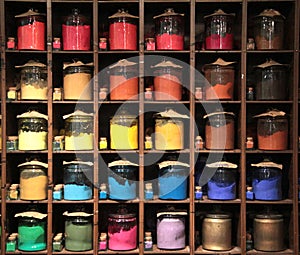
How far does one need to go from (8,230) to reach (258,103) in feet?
6.73

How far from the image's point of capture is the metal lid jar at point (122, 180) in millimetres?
3389

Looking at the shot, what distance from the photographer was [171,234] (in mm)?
3365

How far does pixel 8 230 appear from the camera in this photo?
3457 mm

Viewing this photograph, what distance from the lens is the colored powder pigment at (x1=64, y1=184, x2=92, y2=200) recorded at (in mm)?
3371

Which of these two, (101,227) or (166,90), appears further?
(101,227)

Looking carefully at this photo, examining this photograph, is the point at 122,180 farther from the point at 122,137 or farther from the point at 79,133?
the point at 79,133

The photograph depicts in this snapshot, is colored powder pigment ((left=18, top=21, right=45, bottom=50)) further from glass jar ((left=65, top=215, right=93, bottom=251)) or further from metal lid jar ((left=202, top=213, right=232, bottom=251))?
metal lid jar ((left=202, top=213, right=232, bottom=251))

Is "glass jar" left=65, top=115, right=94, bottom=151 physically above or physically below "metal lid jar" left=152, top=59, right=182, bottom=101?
below

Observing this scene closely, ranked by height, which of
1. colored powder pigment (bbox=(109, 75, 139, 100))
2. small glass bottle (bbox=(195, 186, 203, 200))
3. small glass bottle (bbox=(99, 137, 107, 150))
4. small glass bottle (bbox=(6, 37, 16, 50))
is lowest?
small glass bottle (bbox=(195, 186, 203, 200))

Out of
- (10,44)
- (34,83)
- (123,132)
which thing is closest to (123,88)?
(123,132)

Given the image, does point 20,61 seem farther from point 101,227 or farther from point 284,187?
point 284,187

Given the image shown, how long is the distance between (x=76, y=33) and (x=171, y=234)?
158 centimetres

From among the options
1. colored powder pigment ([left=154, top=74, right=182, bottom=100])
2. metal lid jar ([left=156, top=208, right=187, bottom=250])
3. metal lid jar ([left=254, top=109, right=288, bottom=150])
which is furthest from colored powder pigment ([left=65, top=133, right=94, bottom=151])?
metal lid jar ([left=254, top=109, right=288, bottom=150])

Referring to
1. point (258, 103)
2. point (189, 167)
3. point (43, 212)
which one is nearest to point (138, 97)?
point (189, 167)
